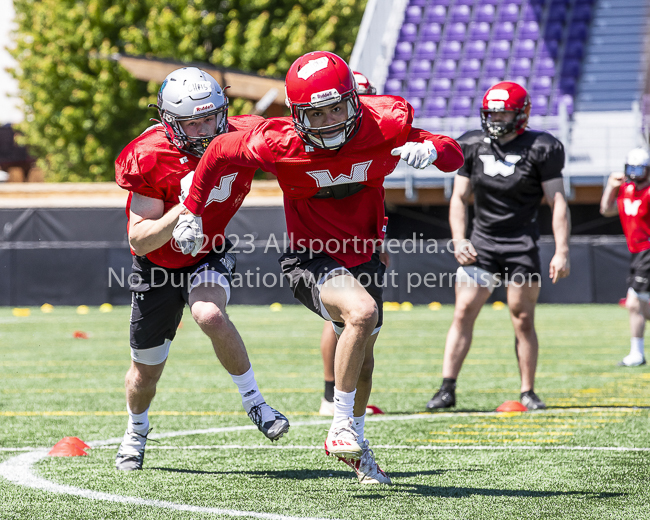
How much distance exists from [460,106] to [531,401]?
1439 centimetres

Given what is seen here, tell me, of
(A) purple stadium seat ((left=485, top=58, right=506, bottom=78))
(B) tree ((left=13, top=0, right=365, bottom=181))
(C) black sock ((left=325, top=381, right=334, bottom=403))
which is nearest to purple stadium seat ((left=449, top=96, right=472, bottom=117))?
(A) purple stadium seat ((left=485, top=58, right=506, bottom=78))

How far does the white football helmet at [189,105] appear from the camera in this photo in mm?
3908

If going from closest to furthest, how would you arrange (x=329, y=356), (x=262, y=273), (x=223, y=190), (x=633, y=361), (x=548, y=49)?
(x=223, y=190)
(x=329, y=356)
(x=633, y=361)
(x=262, y=273)
(x=548, y=49)

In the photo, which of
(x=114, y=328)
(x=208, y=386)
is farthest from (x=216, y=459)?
(x=114, y=328)

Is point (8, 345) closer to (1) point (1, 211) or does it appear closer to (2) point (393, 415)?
(2) point (393, 415)

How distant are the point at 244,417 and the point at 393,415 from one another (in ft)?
3.01

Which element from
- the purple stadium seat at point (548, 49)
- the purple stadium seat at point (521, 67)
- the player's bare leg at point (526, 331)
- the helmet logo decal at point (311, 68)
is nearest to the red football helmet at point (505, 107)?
the player's bare leg at point (526, 331)

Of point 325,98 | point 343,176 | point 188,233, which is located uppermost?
point 325,98

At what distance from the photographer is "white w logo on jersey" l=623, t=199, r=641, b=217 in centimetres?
836

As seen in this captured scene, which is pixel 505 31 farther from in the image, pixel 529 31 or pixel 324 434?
pixel 324 434

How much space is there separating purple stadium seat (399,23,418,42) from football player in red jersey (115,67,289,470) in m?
17.6

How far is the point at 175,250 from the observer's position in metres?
4.07

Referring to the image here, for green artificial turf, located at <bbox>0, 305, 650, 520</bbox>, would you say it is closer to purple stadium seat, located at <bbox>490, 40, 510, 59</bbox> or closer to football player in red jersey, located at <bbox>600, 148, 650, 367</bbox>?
football player in red jersey, located at <bbox>600, 148, 650, 367</bbox>

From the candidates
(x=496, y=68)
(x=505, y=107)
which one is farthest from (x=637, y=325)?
(x=496, y=68)
